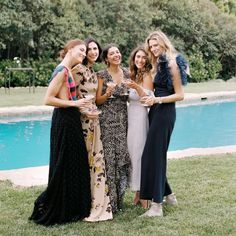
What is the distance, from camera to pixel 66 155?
4008mm

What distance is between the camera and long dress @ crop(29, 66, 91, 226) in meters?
3.98

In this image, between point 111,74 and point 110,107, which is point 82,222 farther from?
point 111,74

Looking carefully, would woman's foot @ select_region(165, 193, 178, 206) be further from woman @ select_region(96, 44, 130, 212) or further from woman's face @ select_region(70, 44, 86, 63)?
woman's face @ select_region(70, 44, 86, 63)

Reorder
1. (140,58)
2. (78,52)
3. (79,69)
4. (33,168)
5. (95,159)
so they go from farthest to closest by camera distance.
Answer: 1. (33,168)
2. (140,58)
3. (95,159)
4. (79,69)
5. (78,52)

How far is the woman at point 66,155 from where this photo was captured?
3922 millimetres

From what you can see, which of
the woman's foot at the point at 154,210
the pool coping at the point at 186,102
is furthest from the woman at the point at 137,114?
the pool coping at the point at 186,102

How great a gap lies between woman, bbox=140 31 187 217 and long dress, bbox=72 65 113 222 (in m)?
0.36

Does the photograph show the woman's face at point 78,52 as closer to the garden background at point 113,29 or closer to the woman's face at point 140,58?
the woman's face at point 140,58

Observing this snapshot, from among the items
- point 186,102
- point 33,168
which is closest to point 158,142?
point 33,168

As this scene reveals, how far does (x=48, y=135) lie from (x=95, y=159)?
6.78 m

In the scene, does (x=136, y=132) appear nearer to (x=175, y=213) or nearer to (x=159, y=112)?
(x=159, y=112)

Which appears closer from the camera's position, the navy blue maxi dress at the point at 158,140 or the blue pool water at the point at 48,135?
the navy blue maxi dress at the point at 158,140

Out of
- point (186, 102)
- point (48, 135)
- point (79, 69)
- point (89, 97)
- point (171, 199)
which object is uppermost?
point (79, 69)

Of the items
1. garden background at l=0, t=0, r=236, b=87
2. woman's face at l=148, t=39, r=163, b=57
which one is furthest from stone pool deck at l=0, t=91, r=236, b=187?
garden background at l=0, t=0, r=236, b=87
